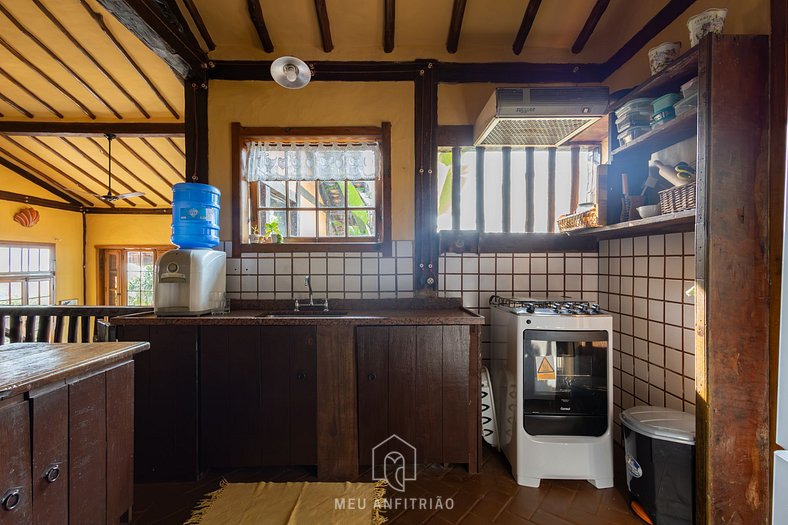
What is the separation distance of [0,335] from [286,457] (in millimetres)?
2392

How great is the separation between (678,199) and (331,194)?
7.28 ft

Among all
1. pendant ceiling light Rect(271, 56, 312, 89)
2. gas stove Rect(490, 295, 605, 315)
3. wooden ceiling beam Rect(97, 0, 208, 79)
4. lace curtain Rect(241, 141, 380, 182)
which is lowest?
gas stove Rect(490, 295, 605, 315)

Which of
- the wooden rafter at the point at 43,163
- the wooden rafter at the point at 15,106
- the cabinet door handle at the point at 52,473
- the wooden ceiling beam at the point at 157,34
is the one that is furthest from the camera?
the wooden rafter at the point at 43,163

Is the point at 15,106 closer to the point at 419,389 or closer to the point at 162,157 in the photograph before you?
the point at 162,157

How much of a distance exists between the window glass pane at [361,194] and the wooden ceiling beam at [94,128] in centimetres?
246

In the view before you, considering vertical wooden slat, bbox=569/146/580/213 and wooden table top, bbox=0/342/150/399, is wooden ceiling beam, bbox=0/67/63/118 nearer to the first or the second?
wooden table top, bbox=0/342/150/399

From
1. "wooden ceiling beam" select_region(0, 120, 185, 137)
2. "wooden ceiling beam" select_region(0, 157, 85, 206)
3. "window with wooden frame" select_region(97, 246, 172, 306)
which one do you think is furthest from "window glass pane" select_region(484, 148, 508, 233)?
"wooden ceiling beam" select_region(0, 157, 85, 206)

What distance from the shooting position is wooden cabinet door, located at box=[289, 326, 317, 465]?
2.02m

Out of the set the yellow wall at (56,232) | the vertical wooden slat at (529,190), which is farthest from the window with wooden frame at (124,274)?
the vertical wooden slat at (529,190)

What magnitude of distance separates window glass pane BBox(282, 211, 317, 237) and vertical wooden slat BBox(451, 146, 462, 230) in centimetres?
114

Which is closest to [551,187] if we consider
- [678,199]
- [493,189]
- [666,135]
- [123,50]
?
[493,189]

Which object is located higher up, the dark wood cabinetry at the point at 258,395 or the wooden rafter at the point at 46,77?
the wooden rafter at the point at 46,77

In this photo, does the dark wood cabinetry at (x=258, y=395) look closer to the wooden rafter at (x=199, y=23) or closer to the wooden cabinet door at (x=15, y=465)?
the wooden cabinet door at (x=15, y=465)

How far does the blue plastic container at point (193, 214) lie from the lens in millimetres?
2365
